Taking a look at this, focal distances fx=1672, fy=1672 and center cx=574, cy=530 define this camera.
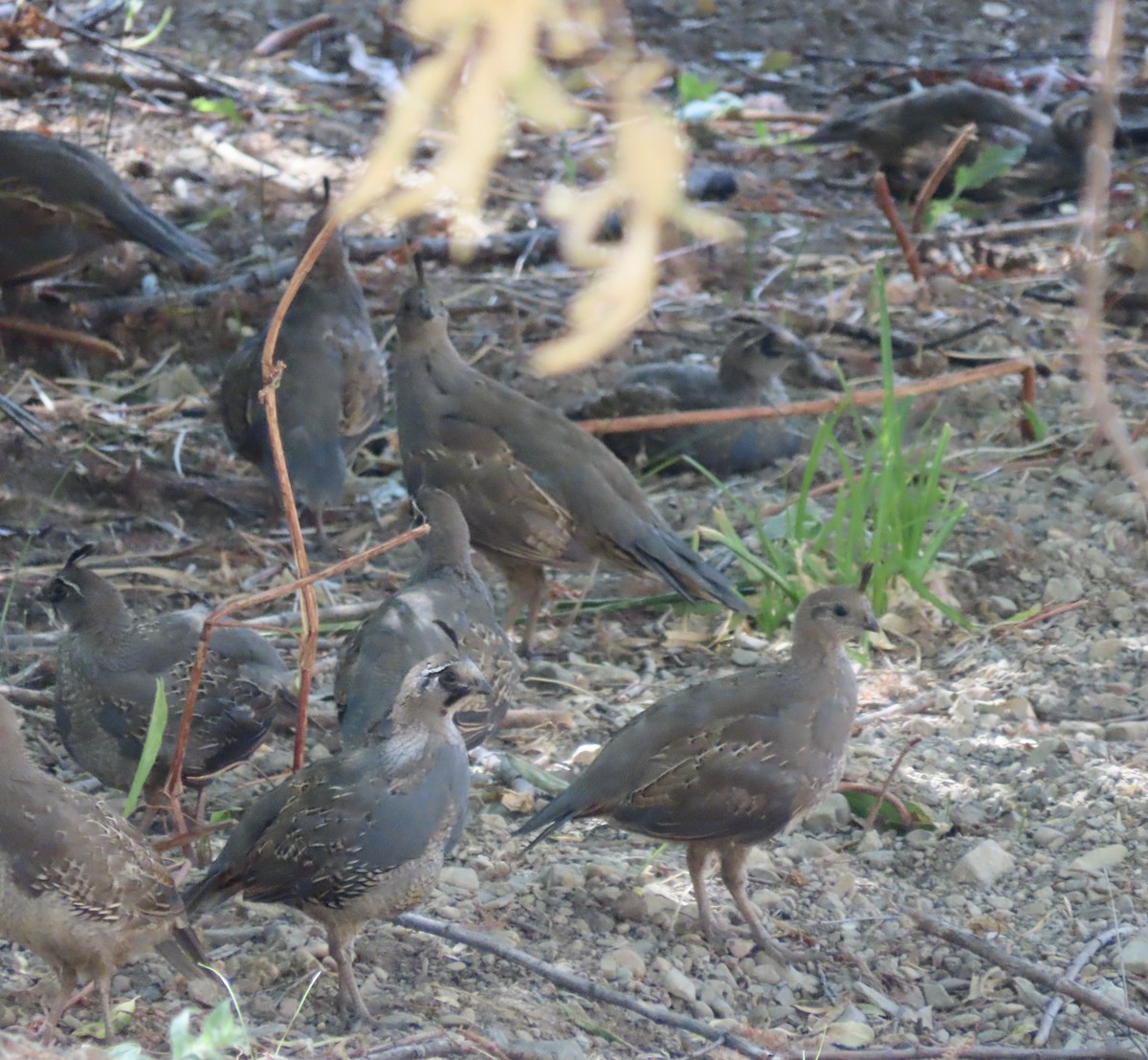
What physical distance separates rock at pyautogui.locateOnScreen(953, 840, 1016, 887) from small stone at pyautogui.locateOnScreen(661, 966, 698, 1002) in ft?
2.82

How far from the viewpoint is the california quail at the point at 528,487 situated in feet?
18.8

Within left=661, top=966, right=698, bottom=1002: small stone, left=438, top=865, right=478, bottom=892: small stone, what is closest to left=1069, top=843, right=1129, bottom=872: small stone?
left=661, top=966, right=698, bottom=1002: small stone

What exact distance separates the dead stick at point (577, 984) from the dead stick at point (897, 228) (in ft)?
16.1

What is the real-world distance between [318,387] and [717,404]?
5.79ft

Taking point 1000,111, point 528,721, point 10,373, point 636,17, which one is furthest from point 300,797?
point 636,17

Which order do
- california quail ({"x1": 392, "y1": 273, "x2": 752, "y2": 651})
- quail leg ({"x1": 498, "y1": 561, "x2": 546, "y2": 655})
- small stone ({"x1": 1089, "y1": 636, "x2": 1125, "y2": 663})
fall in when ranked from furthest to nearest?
quail leg ({"x1": 498, "y1": 561, "x2": 546, "y2": 655}) < california quail ({"x1": 392, "y1": 273, "x2": 752, "y2": 651}) < small stone ({"x1": 1089, "y1": 636, "x2": 1125, "y2": 663})

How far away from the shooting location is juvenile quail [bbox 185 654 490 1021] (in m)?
3.61

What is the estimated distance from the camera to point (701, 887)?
4.14 meters

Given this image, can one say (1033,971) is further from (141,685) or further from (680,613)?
(680,613)

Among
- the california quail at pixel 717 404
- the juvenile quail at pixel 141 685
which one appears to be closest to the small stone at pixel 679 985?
the juvenile quail at pixel 141 685

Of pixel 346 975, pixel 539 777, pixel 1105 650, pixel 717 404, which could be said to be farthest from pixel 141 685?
pixel 717 404

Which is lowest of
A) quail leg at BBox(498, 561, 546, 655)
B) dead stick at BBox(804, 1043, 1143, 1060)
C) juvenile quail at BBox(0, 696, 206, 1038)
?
quail leg at BBox(498, 561, 546, 655)

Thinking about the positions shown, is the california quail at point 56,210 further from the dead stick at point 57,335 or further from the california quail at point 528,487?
the california quail at point 528,487

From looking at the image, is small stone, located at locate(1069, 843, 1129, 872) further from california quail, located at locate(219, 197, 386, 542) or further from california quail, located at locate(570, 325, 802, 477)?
california quail, located at locate(219, 197, 386, 542)
